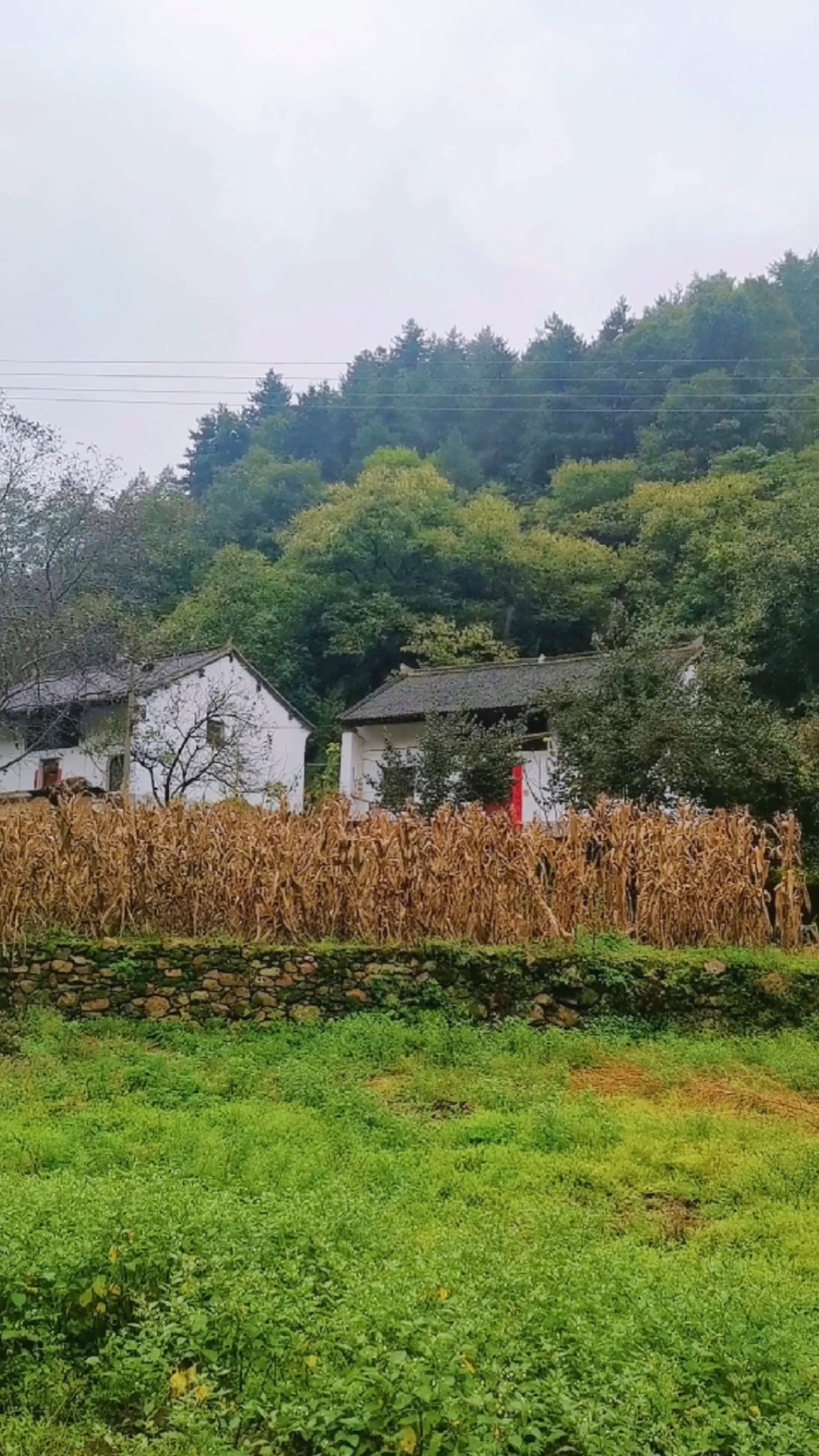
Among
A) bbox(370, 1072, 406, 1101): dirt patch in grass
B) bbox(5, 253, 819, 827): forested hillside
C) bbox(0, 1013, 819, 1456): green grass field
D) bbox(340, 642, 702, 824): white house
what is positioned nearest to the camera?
bbox(0, 1013, 819, 1456): green grass field

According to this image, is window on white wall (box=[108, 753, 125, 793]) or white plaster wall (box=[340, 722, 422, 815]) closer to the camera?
window on white wall (box=[108, 753, 125, 793])

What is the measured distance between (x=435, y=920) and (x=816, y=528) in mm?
20842

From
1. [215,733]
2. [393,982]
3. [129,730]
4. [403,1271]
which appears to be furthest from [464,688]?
[403,1271]

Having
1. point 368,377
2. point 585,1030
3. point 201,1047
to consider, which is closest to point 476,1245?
point 201,1047

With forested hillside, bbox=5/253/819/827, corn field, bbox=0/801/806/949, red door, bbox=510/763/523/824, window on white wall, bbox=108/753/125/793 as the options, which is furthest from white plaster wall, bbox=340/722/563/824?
→ corn field, bbox=0/801/806/949

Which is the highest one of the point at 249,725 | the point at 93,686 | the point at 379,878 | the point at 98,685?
the point at 98,685

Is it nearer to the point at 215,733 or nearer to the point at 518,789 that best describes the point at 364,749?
the point at 215,733

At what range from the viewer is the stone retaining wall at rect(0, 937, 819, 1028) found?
10883 millimetres

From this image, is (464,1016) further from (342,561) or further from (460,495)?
(460,495)

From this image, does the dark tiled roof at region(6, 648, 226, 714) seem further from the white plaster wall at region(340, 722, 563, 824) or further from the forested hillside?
the white plaster wall at region(340, 722, 563, 824)

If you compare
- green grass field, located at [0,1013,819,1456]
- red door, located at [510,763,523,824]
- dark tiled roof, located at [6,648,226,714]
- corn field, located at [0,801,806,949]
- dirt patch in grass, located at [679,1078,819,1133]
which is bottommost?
dirt patch in grass, located at [679,1078,819,1133]

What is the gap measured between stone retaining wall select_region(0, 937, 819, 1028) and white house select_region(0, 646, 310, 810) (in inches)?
448

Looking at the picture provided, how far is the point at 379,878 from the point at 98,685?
62.2 feet

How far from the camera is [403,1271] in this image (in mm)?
4406
